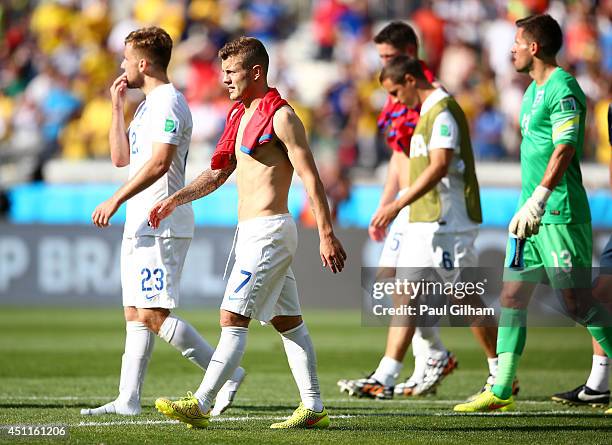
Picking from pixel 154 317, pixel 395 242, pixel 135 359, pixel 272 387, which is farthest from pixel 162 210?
pixel 272 387

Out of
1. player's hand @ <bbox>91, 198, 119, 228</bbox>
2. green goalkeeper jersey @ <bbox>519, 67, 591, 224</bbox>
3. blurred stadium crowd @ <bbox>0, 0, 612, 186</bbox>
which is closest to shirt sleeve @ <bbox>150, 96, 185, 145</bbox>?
player's hand @ <bbox>91, 198, 119, 228</bbox>

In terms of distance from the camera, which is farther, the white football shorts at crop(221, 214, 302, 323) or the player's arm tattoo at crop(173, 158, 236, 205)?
the player's arm tattoo at crop(173, 158, 236, 205)

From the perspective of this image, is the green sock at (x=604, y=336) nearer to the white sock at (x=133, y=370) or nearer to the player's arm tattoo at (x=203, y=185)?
the player's arm tattoo at (x=203, y=185)

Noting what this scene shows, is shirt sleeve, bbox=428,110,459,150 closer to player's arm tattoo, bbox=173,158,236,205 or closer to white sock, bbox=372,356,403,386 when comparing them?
white sock, bbox=372,356,403,386

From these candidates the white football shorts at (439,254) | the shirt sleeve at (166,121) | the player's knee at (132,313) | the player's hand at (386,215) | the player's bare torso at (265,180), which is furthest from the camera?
the white football shorts at (439,254)

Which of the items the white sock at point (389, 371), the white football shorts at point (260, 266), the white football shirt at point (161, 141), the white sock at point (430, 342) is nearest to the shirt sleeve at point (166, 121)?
the white football shirt at point (161, 141)

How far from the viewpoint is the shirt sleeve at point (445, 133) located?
29.9ft

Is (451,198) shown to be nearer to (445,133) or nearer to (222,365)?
(445,133)

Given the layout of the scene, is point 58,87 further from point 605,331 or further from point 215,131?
point 605,331

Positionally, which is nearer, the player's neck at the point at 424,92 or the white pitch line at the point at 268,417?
the white pitch line at the point at 268,417

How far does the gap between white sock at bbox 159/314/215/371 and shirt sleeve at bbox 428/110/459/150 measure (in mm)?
2408

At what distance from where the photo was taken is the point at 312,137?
67.4ft

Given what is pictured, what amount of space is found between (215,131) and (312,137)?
1.69m

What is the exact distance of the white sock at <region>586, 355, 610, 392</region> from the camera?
9.09 meters
